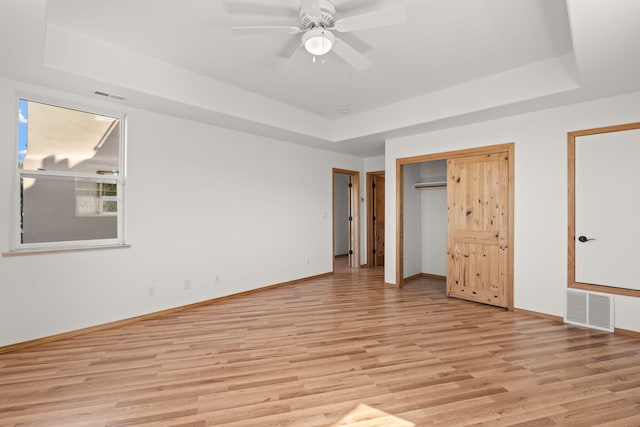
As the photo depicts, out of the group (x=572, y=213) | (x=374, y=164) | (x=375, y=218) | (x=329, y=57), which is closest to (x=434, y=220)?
(x=375, y=218)

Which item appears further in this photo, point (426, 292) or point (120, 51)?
point (426, 292)

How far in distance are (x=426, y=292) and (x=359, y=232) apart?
2484mm

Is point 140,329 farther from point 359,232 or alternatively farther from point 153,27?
point 359,232

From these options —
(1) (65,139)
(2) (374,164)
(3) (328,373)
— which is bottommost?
(3) (328,373)

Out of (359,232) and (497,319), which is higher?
(359,232)

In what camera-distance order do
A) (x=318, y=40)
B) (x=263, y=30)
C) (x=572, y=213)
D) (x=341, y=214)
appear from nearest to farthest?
(x=263, y=30), (x=318, y=40), (x=572, y=213), (x=341, y=214)

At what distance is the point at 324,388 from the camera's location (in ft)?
7.43

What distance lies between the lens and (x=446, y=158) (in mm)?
4727

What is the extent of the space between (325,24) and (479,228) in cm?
344

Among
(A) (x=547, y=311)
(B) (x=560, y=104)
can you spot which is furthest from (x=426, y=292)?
(B) (x=560, y=104)

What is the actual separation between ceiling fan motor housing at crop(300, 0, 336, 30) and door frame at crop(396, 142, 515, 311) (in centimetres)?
291

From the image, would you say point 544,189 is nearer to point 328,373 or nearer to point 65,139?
point 328,373

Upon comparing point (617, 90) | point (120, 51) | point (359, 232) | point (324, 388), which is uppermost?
point (120, 51)

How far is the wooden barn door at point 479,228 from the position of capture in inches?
164
